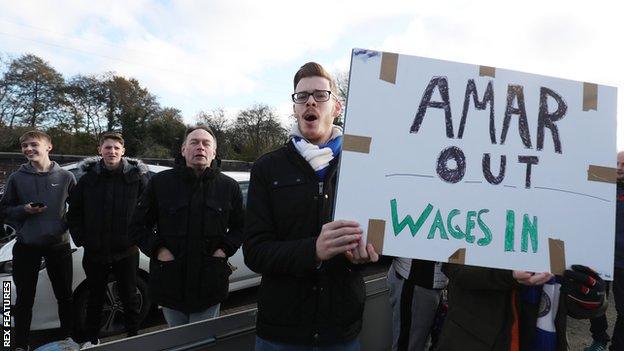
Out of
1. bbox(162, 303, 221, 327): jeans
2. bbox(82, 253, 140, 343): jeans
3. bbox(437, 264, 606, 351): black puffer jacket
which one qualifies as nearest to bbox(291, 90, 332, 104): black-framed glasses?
bbox(437, 264, 606, 351): black puffer jacket

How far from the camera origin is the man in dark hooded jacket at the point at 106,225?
3.43 metres

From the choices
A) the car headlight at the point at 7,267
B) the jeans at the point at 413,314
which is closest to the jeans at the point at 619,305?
the jeans at the point at 413,314

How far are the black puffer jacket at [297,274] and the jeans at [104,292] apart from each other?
2.56 metres

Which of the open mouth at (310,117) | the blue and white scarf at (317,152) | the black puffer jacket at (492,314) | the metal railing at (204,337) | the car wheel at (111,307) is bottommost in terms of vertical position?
the car wheel at (111,307)

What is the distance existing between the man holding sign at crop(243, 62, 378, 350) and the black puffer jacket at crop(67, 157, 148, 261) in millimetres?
2432

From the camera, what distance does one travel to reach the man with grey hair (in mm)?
2627

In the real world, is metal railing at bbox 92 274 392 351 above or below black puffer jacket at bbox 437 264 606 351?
below

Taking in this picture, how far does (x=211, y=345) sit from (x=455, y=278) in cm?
118

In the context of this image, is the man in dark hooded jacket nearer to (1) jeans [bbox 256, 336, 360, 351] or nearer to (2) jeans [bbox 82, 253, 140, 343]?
(2) jeans [bbox 82, 253, 140, 343]

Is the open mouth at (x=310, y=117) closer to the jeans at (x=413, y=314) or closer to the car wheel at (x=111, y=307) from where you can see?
the jeans at (x=413, y=314)

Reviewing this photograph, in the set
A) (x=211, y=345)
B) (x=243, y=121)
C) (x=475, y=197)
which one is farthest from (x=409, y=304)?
(x=243, y=121)

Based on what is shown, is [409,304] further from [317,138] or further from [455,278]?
[317,138]

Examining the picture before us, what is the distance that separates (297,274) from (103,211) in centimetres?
270

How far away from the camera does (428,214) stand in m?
1.29
